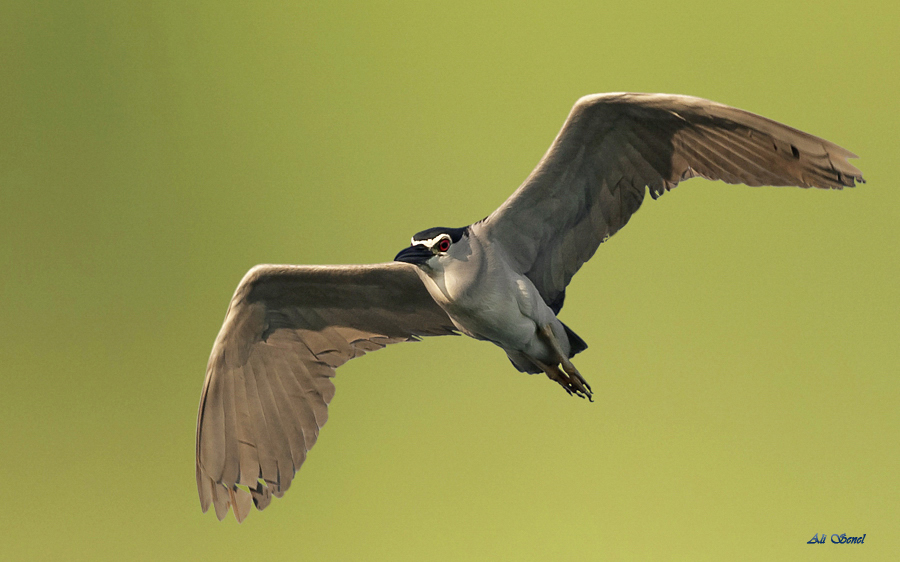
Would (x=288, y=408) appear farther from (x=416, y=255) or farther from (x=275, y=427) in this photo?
(x=416, y=255)

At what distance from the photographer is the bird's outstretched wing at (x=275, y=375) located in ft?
21.4

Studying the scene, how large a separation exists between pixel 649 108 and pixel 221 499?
4.35 meters

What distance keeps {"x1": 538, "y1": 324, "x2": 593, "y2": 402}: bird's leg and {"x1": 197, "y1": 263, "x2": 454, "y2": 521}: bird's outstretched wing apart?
40.6 inches

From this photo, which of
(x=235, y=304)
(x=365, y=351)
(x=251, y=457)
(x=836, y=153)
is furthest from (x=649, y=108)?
(x=251, y=457)

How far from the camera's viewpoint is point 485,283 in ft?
17.6

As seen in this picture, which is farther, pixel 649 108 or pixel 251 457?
pixel 251 457

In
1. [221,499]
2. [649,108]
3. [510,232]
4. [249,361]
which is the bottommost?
[221,499]

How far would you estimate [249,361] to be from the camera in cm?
673

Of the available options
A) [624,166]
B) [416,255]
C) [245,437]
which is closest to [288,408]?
[245,437]

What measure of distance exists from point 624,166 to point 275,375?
3.18 metres

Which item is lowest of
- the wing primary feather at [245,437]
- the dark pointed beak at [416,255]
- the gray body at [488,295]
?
the wing primary feather at [245,437]

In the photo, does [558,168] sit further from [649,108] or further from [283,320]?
[283,320]

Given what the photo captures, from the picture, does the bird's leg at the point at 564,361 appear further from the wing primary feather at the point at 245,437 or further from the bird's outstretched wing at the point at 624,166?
the wing primary feather at the point at 245,437

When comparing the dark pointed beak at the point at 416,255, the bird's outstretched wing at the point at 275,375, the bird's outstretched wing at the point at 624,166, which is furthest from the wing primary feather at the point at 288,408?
the bird's outstretched wing at the point at 624,166
